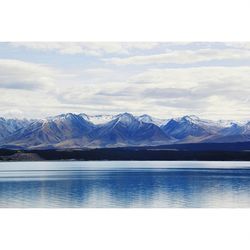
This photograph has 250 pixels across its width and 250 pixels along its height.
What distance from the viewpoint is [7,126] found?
8234 mm

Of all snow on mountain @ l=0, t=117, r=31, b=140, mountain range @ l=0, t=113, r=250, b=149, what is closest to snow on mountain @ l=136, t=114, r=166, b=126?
mountain range @ l=0, t=113, r=250, b=149

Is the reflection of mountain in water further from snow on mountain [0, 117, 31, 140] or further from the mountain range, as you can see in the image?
snow on mountain [0, 117, 31, 140]

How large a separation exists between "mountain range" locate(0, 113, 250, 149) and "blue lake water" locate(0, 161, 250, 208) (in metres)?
0.29

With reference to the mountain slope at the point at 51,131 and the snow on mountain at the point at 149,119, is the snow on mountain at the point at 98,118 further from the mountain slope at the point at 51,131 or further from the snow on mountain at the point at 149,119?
the snow on mountain at the point at 149,119

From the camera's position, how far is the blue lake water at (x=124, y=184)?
26.0 feet

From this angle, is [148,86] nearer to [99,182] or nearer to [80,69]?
[80,69]

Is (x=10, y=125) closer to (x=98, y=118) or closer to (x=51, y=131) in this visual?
(x=51, y=131)

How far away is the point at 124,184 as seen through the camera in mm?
8984

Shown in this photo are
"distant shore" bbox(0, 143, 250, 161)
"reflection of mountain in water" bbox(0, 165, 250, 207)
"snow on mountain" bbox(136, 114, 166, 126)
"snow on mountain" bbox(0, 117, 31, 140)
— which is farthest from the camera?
"distant shore" bbox(0, 143, 250, 161)

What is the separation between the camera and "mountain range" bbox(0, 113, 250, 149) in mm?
8281

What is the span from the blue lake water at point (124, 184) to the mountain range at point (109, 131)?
289 mm

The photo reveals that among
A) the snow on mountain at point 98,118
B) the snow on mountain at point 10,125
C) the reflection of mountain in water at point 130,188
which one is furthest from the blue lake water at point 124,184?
the snow on mountain at point 98,118
